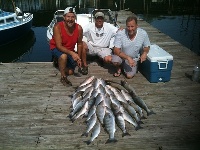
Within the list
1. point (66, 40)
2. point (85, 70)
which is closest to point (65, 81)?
point (85, 70)

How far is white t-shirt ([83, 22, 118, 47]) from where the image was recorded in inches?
258

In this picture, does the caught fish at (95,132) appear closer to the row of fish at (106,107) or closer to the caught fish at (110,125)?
the row of fish at (106,107)

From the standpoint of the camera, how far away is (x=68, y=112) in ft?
15.4

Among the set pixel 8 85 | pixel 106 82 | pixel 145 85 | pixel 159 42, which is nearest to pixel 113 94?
pixel 106 82

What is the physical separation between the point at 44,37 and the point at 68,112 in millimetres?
13042

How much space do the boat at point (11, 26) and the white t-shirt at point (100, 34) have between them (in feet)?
25.9

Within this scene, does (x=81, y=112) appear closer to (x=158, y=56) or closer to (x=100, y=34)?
(x=158, y=56)

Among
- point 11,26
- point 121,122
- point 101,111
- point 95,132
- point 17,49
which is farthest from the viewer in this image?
point 17,49

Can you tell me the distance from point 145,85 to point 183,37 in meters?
12.5

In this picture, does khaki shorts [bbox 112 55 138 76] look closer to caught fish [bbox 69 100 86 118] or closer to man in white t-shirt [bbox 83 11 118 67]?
man in white t-shirt [bbox 83 11 118 67]

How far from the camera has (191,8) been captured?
1000 inches

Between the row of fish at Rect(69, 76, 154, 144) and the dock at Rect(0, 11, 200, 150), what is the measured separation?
11cm

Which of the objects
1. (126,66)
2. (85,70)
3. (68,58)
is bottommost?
(85,70)

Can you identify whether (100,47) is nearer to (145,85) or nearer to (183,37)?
(145,85)
